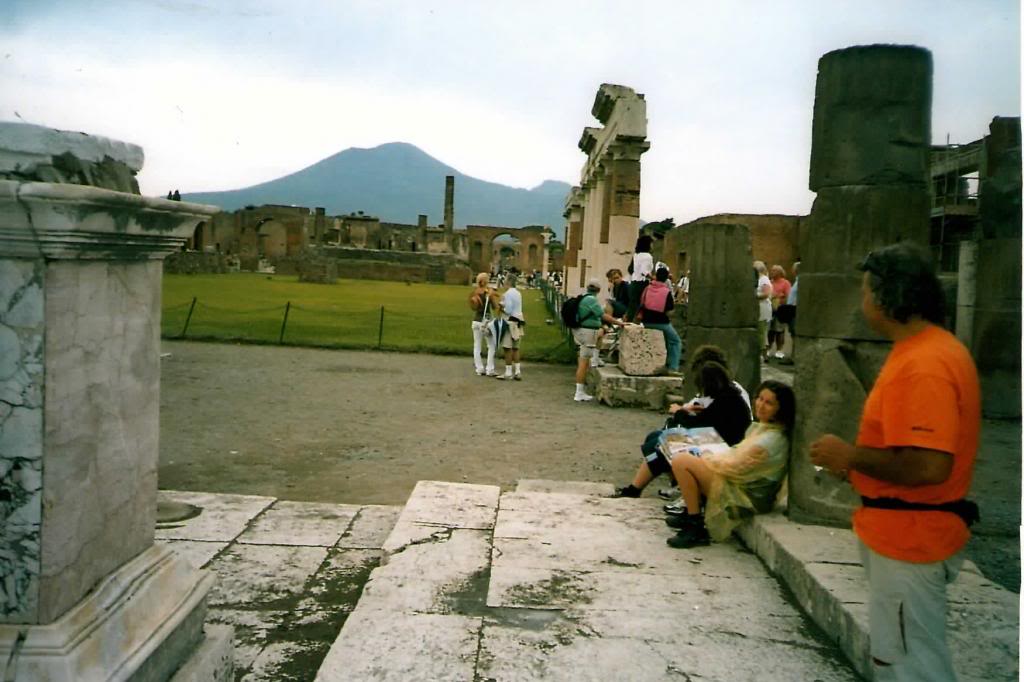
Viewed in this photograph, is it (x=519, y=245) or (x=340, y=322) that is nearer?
(x=340, y=322)

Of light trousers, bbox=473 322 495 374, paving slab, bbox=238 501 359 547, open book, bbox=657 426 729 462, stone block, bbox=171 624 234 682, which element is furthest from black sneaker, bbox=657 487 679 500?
light trousers, bbox=473 322 495 374

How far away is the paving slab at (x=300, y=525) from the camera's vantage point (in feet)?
15.0

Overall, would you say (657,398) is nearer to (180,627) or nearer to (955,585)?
(955,585)

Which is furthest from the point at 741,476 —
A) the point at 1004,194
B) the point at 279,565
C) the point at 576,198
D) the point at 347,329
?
the point at 576,198

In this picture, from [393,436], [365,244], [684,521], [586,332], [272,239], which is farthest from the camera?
[365,244]

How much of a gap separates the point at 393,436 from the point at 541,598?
5.07 metres

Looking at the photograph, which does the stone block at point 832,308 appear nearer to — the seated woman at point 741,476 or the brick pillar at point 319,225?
the seated woman at point 741,476

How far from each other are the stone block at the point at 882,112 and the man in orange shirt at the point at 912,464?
6.68 feet

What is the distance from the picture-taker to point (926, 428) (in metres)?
2.25

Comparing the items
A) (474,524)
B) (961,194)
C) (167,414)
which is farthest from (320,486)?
(961,194)

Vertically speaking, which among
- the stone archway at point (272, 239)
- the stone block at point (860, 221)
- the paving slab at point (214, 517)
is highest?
the stone archway at point (272, 239)

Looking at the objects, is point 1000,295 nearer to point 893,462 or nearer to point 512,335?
point 512,335

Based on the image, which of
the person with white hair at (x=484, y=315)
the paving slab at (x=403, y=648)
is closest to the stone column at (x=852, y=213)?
the paving slab at (x=403, y=648)

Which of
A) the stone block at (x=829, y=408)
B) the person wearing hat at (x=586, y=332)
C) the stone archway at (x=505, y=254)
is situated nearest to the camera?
the stone block at (x=829, y=408)
